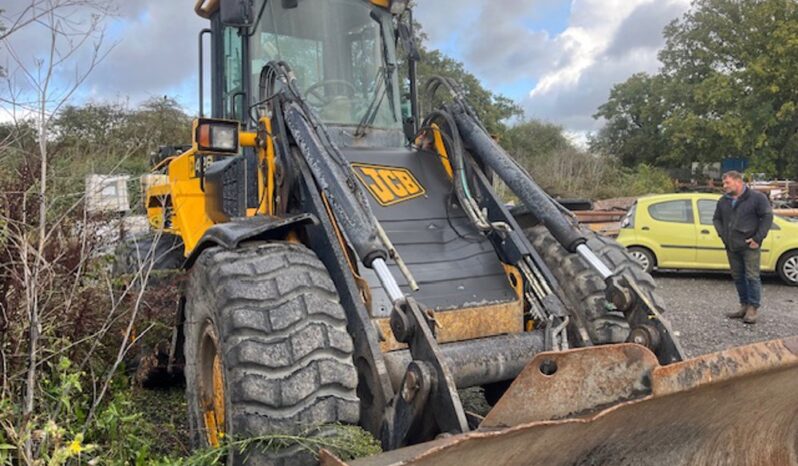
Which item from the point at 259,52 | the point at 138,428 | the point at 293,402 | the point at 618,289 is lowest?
the point at 138,428

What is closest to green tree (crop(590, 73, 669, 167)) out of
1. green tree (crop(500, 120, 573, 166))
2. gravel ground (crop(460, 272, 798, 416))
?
green tree (crop(500, 120, 573, 166))

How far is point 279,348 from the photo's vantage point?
9.82ft

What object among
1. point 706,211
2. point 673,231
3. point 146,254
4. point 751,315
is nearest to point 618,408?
point 146,254

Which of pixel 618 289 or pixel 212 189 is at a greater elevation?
pixel 212 189

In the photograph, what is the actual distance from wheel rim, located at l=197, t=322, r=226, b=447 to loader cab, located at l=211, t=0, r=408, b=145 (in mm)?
1684

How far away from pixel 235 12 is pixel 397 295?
2239 millimetres

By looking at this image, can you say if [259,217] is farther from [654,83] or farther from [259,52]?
[654,83]

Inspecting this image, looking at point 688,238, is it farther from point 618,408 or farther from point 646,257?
point 618,408

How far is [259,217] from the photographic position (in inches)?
153

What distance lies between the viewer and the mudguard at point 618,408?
7.60ft

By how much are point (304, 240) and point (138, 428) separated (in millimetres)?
1422

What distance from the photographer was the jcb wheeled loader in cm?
258

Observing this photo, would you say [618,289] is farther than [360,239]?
Yes

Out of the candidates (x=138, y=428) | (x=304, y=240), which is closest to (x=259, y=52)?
(x=304, y=240)
